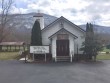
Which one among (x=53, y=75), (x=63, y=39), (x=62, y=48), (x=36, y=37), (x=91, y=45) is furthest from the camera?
(x=36, y=37)

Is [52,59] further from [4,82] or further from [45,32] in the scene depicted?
[4,82]

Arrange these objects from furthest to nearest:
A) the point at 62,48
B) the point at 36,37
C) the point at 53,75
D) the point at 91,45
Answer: the point at 36,37 < the point at 62,48 < the point at 91,45 < the point at 53,75

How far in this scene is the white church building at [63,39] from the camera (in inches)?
1201

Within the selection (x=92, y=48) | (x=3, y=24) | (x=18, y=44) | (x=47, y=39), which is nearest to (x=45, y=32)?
(x=47, y=39)

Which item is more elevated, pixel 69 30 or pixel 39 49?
pixel 69 30

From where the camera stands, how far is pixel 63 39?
30891 millimetres

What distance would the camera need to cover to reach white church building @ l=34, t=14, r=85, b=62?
30.5m

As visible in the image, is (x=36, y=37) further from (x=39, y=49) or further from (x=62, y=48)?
(x=62, y=48)

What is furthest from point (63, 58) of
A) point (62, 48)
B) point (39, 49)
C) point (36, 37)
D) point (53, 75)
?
point (53, 75)

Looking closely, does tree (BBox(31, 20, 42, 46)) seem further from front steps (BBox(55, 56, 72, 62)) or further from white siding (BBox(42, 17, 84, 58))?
front steps (BBox(55, 56, 72, 62))

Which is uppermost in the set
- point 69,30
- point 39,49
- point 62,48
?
point 69,30

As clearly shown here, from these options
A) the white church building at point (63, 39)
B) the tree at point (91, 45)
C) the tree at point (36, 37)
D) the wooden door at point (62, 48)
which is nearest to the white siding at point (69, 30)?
the white church building at point (63, 39)

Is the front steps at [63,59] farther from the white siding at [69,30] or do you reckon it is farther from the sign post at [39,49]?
the white siding at [69,30]

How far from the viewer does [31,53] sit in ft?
102
